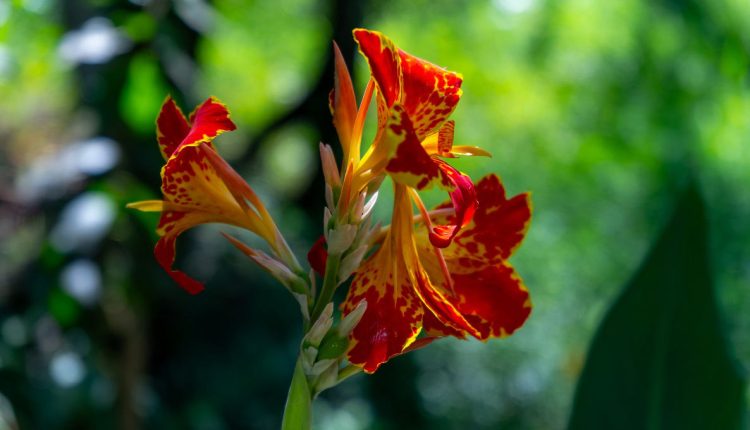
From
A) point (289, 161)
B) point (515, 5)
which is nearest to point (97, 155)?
point (515, 5)

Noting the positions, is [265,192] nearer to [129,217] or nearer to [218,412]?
[218,412]

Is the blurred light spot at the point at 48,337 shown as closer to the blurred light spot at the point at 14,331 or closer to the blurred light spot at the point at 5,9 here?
the blurred light spot at the point at 14,331

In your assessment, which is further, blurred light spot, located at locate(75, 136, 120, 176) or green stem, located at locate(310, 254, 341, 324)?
blurred light spot, located at locate(75, 136, 120, 176)

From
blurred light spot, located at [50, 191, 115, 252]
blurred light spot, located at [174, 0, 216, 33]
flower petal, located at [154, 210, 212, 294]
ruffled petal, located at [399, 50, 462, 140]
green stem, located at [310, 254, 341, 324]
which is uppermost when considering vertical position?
ruffled petal, located at [399, 50, 462, 140]

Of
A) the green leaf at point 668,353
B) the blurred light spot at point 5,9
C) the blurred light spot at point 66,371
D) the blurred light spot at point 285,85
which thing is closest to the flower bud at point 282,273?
the green leaf at point 668,353

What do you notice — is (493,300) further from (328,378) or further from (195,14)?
(195,14)

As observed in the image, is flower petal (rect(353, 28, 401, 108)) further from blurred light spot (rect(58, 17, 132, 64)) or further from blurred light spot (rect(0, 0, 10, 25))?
blurred light spot (rect(58, 17, 132, 64))

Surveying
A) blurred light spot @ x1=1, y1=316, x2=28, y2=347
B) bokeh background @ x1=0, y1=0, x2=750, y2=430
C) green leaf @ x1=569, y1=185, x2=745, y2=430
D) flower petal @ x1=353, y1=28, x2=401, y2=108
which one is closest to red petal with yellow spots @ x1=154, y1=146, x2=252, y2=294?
flower petal @ x1=353, y1=28, x2=401, y2=108

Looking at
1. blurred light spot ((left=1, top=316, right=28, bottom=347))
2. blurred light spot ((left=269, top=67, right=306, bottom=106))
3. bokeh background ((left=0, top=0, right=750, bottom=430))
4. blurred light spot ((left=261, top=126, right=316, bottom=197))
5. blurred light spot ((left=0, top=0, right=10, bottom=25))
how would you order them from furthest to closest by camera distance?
blurred light spot ((left=269, top=67, right=306, bottom=106)) < blurred light spot ((left=261, top=126, right=316, bottom=197)) < blurred light spot ((left=1, top=316, right=28, bottom=347)) < bokeh background ((left=0, top=0, right=750, bottom=430)) < blurred light spot ((left=0, top=0, right=10, bottom=25))
